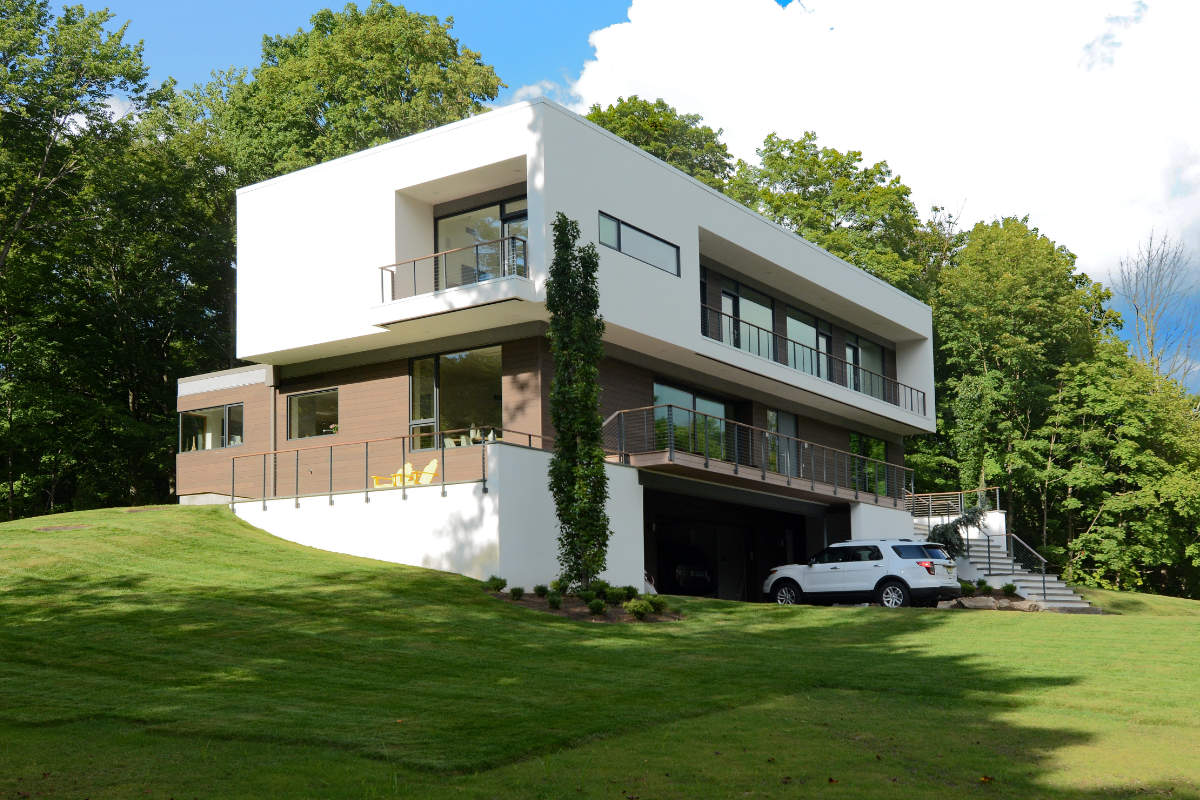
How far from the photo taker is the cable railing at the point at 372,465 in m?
22.4

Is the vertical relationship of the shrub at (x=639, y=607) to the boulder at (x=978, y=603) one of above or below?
above

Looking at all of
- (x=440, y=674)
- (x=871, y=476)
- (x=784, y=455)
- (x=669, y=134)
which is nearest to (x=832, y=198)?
(x=669, y=134)

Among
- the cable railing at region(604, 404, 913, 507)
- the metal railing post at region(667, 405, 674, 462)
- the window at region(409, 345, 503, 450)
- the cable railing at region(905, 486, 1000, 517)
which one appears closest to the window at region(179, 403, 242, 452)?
the window at region(409, 345, 503, 450)

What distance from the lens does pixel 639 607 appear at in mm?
19141

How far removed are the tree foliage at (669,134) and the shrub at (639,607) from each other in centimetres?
2982

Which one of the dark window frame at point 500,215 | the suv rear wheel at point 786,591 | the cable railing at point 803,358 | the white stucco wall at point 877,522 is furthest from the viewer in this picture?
the white stucco wall at point 877,522

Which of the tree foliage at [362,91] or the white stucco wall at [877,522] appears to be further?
the tree foliage at [362,91]

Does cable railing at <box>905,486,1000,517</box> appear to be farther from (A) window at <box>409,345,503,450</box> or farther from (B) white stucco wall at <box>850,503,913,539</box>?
(A) window at <box>409,345,503,450</box>

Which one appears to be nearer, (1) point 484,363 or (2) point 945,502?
(1) point 484,363

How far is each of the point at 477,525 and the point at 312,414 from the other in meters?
7.51

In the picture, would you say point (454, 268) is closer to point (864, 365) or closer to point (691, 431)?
point (691, 431)

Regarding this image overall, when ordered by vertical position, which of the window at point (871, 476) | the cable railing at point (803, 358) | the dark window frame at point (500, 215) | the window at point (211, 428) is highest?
the dark window frame at point (500, 215)

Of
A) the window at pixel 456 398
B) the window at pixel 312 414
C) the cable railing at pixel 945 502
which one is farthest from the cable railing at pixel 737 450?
the window at pixel 312 414

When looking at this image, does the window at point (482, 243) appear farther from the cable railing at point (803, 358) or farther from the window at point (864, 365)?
the window at point (864, 365)
